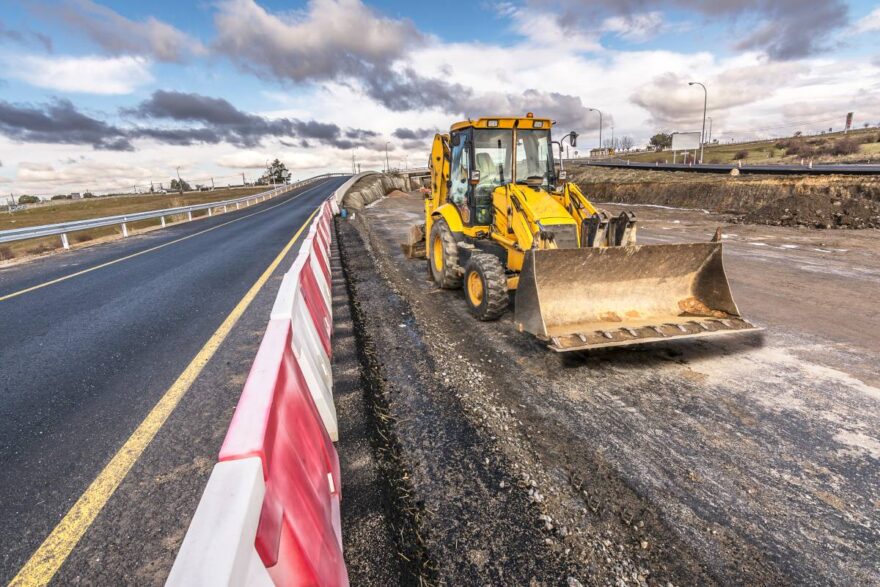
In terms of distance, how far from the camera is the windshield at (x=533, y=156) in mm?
6699

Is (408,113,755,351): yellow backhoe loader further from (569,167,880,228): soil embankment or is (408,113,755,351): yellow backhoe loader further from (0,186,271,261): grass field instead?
(0,186,271,261): grass field

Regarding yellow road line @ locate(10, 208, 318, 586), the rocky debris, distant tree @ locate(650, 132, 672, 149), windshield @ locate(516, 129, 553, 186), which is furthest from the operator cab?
distant tree @ locate(650, 132, 672, 149)

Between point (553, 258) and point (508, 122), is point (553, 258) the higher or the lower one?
the lower one

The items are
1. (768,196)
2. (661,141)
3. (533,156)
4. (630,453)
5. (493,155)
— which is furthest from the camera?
(661,141)

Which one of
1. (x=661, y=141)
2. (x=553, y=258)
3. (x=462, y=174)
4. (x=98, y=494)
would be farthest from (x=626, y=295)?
(x=661, y=141)

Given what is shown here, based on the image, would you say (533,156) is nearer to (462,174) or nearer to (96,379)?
(462,174)

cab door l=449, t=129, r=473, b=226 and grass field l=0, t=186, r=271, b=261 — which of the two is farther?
grass field l=0, t=186, r=271, b=261

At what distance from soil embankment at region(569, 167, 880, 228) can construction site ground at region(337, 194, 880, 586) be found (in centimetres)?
1114

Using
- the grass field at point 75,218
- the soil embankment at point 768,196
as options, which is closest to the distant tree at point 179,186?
the grass field at point 75,218

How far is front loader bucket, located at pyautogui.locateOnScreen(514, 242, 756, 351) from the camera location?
4535 millimetres

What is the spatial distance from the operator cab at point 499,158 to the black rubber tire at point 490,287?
123 cm

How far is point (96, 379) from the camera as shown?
388 cm

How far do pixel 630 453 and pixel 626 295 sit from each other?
2642 mm

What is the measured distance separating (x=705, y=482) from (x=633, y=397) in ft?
3.59
